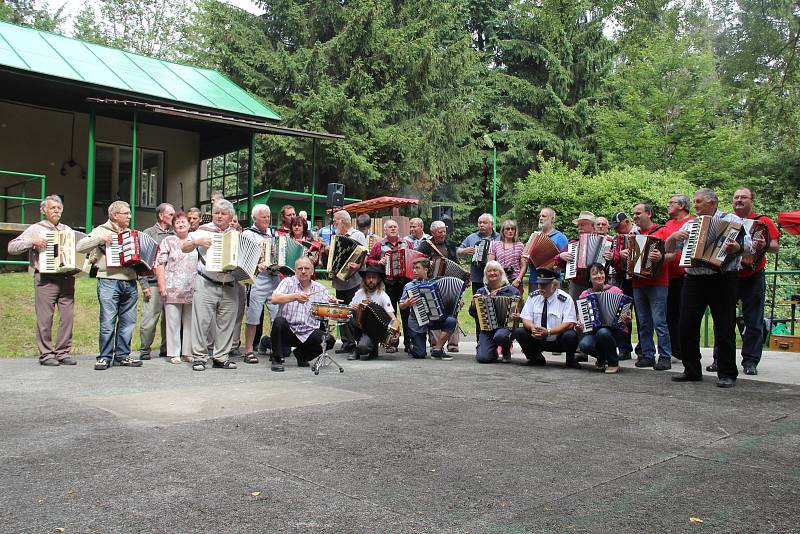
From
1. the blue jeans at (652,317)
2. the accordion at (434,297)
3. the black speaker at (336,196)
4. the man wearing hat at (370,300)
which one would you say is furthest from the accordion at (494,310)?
the black speaker at (336,196)

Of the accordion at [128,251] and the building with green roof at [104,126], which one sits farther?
the building with green roof at [104,126]

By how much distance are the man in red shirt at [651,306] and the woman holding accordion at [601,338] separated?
35 centimetres

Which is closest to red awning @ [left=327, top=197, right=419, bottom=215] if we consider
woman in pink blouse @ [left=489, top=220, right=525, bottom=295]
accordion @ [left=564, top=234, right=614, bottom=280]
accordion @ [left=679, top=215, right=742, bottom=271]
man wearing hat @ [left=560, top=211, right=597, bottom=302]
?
woman in pink blouse @ [left=489, top=220, right=525, bottom=295]

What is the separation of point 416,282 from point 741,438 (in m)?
5.76

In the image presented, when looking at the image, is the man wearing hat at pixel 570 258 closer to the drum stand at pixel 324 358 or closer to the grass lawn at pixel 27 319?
the drum stand at pixel 324 358

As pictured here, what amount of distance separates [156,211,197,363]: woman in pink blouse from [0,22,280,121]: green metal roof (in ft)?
23.5

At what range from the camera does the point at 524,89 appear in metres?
33.7

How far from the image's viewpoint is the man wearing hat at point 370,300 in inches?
385

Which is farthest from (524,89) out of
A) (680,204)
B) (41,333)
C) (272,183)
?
(41,333)

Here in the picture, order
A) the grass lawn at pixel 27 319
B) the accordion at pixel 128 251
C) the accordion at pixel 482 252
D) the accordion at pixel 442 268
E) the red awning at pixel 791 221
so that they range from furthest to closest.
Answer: the red awning at pixel 791 221
the accordion at pixel 482 252
the accordion at pixel 442 268
the grass lawn at pixel 27 319
the accordion at pixel 128 251

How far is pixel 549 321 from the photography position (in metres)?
9.02

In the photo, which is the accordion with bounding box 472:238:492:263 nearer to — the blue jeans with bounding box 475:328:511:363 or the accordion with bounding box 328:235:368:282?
the blue jeans with bounding box 475:328:511:363

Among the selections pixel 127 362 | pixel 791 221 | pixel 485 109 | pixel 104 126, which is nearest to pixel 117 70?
pixel 104 126

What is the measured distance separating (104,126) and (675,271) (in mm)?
14144
